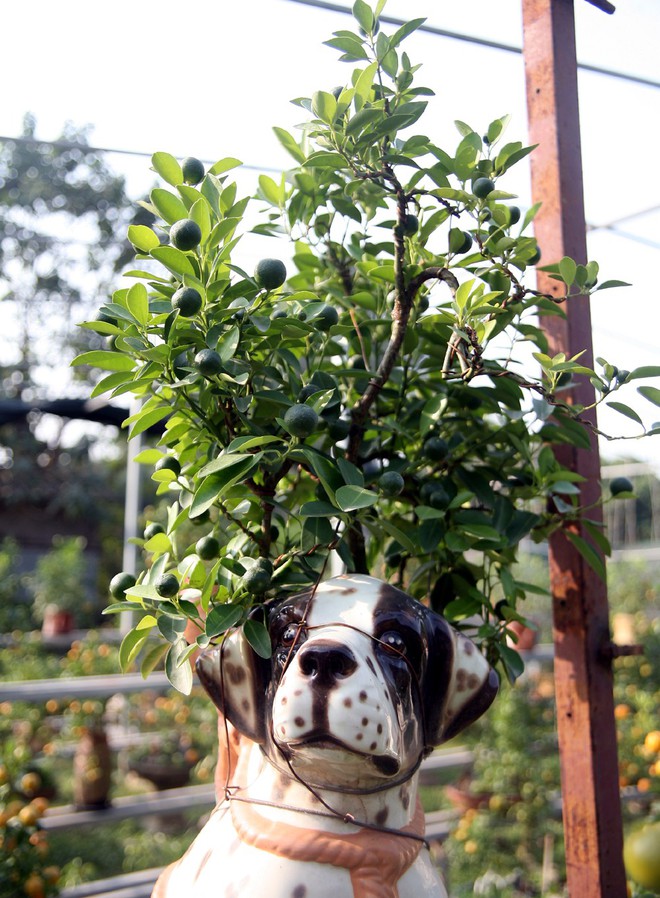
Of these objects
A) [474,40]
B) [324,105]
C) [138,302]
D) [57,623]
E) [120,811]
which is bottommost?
[120,811]

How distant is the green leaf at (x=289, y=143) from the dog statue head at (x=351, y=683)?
57 cm

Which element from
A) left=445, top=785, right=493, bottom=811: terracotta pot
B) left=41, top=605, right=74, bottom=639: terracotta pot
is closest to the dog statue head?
left=445, top=785, right=493, bottom=811: terracotta pot

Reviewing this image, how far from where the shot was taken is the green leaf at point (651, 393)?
94cm

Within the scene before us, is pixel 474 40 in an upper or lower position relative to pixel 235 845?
upper

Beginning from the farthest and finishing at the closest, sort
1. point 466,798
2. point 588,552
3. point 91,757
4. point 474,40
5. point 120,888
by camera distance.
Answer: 1. point 466,798
2. point 91,757
3. point 120,888
4. point 474,40
5. point 588,552

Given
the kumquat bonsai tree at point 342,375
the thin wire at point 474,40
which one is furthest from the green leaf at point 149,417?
the thin wire at point 474,40

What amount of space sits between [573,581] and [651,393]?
0.39m

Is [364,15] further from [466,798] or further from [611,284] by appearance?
[466,798]

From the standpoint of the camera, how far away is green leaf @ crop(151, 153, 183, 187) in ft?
3.01

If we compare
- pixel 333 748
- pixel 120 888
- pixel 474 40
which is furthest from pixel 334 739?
pixel 120 888

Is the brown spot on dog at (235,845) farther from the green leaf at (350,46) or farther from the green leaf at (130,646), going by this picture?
the green leaf at (350,46)

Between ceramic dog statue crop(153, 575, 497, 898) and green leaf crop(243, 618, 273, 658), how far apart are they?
25 mm

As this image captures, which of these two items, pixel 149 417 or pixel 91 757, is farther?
pixel 91 757

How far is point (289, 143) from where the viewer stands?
3.57ft
